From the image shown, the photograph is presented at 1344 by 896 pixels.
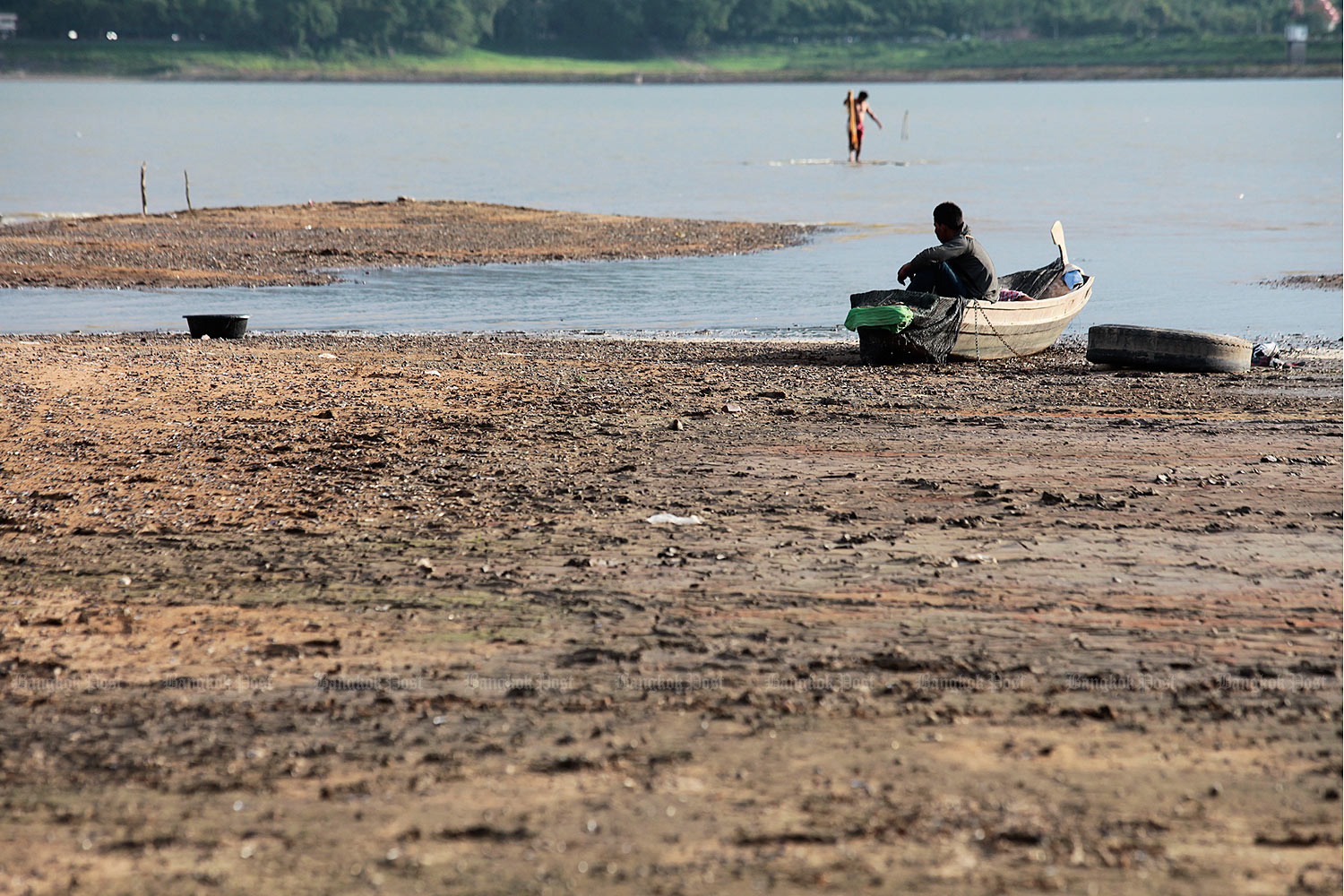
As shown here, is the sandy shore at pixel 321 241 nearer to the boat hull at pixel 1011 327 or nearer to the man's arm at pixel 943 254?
the man's arm at pixel 943 254

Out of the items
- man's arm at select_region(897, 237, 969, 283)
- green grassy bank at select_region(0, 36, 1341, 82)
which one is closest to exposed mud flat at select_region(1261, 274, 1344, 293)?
man's arm at select_region(897, 237, 969, 283)

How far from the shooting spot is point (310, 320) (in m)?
19.0

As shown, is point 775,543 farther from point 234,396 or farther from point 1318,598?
point 234,396

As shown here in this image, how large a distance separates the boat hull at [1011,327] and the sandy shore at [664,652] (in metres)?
3.15

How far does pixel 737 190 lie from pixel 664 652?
1529 inches

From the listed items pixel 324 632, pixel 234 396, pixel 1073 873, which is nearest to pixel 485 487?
pixel 324 632

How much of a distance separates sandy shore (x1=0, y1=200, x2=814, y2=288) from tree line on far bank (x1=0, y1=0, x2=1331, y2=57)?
133990mm

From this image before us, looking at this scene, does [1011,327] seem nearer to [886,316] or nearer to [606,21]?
[886,316]

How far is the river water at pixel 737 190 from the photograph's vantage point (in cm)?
2006

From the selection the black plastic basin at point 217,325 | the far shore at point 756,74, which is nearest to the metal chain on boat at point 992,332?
the black plastic basin at point 217,325

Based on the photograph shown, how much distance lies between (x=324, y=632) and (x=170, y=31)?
16763 cm

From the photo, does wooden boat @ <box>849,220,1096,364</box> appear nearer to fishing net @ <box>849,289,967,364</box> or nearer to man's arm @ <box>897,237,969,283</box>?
fishing net @ <box>849,289,967,364</box>

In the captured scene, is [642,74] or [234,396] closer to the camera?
[234,396]

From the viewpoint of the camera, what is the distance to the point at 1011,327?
14.1 metres
